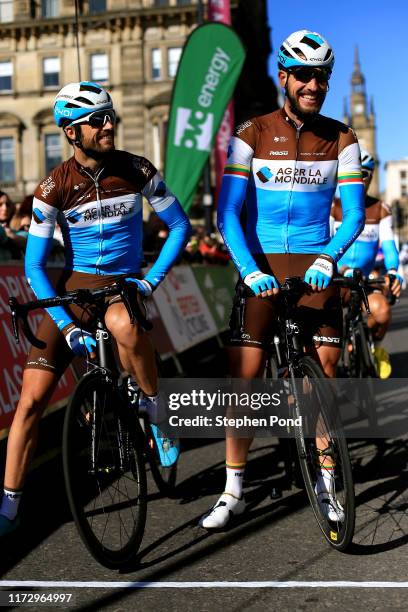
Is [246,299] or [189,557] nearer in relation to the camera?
[189,557]

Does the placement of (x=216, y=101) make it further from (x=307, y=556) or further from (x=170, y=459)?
(x=307, y=556)

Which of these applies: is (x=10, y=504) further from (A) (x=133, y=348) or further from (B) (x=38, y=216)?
(B) (x=38, y=216)

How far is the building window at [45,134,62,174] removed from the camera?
47344 mm

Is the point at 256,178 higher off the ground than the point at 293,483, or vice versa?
the point at 256,178

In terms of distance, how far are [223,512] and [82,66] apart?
45124 mm

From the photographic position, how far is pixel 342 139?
4695 millimetres

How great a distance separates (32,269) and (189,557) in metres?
1.58

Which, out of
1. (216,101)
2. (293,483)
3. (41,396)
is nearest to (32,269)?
(41,396)

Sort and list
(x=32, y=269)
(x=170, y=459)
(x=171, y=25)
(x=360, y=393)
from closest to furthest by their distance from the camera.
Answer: (x=32, y=269)
(x=170, y=459)
(x=360, y=393)
(x=171, y=25)

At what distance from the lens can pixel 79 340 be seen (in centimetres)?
425

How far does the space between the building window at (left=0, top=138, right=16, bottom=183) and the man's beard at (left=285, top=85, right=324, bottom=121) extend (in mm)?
44276

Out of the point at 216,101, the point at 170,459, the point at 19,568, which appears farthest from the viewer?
the point at 216,101

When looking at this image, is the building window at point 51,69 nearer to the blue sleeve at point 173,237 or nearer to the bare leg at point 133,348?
the blue sleeve at point 173,237

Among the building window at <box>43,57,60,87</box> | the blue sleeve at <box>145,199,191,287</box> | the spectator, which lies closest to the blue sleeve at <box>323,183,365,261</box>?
the blue sleeve at <box>145,199,191,287</box>
